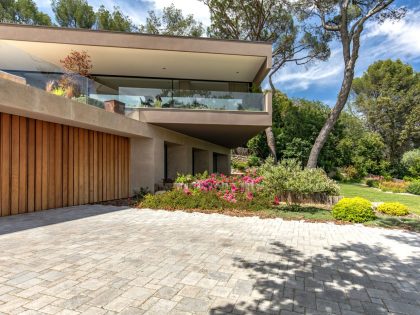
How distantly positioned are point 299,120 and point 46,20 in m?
24.1

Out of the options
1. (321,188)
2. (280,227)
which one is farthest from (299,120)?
(280,227)

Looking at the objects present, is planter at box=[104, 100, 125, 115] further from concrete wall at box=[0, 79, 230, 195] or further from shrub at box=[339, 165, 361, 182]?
shrub at box=[339, 165, 361, 182]

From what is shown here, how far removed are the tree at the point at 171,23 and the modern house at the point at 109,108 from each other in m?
11.0

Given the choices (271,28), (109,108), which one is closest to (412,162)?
(271,28)

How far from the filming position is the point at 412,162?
1096 inches

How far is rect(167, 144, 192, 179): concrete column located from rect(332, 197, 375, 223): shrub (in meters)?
9.37

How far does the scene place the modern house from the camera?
25.2 ft

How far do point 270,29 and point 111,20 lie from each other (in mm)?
13788

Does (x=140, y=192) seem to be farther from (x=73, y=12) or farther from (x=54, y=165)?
(x=73, y=12)

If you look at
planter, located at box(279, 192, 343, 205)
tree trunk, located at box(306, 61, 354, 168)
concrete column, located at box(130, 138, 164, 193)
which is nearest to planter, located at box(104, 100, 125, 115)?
concrete column, located at box(130, 138, 164, 193)

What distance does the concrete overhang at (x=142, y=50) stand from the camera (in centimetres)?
1127

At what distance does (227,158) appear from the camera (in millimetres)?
26000

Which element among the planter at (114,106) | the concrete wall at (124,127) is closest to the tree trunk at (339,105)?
the concrete wall at (124,127)

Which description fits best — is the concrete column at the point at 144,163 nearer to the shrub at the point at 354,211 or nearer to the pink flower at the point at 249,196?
the pink flower at the point at 249,196
